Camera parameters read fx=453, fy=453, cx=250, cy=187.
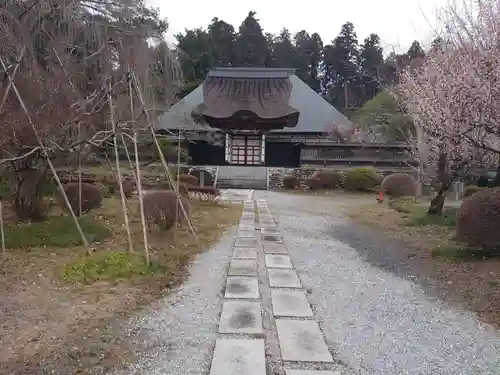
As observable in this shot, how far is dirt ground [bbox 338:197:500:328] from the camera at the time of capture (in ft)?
14.5

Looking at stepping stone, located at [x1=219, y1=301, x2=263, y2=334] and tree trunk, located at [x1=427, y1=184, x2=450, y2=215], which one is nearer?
stepping stone, located at [x1=219, y1=301, x2=263, y2=334]

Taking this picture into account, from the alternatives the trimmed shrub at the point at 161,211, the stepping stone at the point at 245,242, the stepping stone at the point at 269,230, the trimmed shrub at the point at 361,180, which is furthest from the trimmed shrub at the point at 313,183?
the trimmed shrub at the point at 161,211

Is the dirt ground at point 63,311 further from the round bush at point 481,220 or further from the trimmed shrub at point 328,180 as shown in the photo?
the trimmed shrub at point 328,180

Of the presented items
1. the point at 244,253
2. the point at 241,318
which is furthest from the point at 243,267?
the point at 241,318

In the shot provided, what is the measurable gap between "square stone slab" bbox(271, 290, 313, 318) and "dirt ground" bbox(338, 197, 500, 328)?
1479 millimetres

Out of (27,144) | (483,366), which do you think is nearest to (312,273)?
(483,366)

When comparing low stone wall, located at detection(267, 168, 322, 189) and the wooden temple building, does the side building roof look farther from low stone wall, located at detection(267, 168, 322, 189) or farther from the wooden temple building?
low stone wall, located at detection(267, 168, 322, 189)

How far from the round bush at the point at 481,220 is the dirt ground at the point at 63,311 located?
3595 millimetres

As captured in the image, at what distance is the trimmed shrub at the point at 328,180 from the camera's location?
20031 millimetres

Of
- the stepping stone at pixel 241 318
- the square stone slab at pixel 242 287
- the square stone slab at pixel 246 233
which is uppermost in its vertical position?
the stepping stone at pixel 241 318

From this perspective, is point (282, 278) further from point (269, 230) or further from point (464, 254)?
point (269, 230)

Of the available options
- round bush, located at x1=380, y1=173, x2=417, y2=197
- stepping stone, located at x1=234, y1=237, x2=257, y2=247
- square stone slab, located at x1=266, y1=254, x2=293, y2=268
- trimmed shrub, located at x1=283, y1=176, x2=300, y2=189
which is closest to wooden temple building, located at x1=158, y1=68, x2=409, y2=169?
trimmed shrub, located at x1=283, y1=176, x2=300, y2=189

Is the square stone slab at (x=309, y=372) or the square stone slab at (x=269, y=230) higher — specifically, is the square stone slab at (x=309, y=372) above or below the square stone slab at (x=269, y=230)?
above

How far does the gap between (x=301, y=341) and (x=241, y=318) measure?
0.62 m
